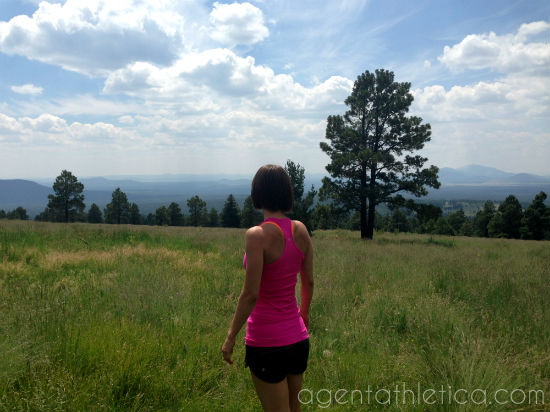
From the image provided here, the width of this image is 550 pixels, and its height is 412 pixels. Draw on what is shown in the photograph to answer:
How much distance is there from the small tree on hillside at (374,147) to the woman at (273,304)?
57.6ft

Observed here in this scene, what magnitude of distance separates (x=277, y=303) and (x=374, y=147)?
2011 centimetres

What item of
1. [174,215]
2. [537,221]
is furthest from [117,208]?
[537,221]

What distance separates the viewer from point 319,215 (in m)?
21.6

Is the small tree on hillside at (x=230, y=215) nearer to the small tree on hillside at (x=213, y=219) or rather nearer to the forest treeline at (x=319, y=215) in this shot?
the forest treeline at (x=319, y=215)

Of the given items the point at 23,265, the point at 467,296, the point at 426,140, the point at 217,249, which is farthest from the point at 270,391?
the point at 426,140

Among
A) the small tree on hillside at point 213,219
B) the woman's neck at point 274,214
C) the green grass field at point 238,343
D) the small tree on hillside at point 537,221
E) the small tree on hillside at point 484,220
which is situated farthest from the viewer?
the small tree on hillside at point 213,219

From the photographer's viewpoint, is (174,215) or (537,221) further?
(174,215)

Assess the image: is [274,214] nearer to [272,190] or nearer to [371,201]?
[272,190]

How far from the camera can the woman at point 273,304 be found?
2.04 meters

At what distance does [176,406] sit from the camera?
2.92 meters

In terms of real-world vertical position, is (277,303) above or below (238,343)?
above

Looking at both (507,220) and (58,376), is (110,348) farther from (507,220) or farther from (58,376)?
(507,220)

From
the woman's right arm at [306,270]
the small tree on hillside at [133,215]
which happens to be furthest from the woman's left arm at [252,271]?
the small tree on hillside at [133,215]

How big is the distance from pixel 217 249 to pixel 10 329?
23.3 ft
